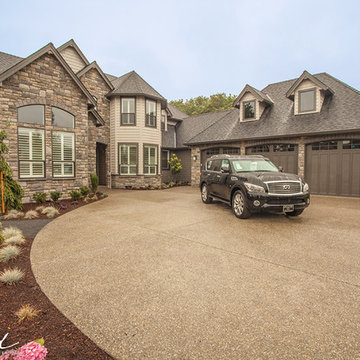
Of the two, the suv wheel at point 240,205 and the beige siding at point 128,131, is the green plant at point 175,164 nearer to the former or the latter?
the beige siding at point 128,131

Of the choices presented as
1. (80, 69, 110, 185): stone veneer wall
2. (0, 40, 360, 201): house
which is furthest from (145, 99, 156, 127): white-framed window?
(80, 69, 110, 185): stone veneer wall

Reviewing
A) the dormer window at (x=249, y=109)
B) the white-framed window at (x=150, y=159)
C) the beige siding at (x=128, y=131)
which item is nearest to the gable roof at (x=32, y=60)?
the beige siding at (x=128, y=131)

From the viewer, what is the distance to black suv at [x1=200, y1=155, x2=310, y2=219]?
23.0 ft

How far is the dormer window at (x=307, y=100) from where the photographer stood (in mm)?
14384

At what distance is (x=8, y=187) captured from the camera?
27.7 feet

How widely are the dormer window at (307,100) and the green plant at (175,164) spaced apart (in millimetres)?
10357

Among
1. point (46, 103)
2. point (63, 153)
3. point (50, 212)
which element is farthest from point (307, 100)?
point (50, 212)

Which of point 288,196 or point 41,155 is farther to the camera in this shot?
point 41,155

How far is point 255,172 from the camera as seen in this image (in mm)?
8227

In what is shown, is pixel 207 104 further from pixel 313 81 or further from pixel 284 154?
pixel 284 154

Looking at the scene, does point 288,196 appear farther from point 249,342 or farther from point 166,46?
point 166,46

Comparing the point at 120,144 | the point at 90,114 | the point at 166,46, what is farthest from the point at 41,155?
the point at 166,46

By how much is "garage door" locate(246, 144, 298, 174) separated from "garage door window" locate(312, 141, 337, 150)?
103cm

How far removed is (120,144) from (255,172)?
1191 cm
